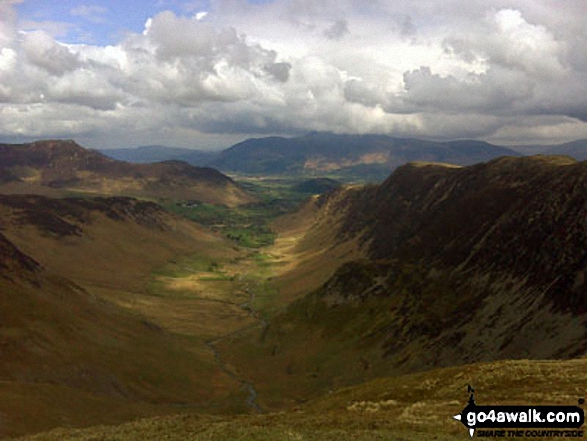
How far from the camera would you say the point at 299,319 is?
6422 inches

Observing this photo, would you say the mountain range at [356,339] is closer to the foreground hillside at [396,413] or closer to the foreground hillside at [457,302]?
the foreground hillside at [396,413]

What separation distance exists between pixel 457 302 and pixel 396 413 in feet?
282

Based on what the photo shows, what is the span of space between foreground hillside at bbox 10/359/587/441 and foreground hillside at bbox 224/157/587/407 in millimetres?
35274

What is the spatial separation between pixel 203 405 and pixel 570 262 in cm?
8795

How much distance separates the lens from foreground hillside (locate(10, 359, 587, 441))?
126 feet

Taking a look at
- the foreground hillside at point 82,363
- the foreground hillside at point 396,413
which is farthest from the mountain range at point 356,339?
the foreground hillside at point 82,363

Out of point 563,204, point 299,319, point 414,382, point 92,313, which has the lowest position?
point 299,319

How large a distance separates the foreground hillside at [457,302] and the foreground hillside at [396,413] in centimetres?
3527

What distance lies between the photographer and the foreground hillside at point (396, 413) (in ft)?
126

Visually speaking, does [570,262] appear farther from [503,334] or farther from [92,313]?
[92,313]

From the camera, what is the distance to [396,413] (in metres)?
45.9

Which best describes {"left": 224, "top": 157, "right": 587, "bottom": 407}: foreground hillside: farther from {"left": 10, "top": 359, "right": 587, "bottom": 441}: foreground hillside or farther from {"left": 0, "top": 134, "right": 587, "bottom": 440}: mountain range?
{"left": 10, "top": 359, "right": 587, "bottom": 441}: foreground hillside

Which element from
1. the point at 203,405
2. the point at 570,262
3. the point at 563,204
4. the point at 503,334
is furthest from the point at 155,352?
the point at 563,204

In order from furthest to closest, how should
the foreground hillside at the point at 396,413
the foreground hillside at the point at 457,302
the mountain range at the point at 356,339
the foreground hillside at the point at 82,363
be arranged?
the foreground hillside at the point at 457,302, the foreground hillside at the point at 82,363, the mountain range at the point at 356,339, the foreground hillside at the point at 396,413
